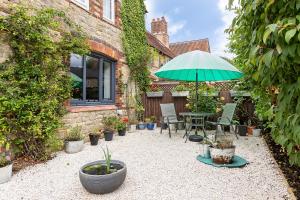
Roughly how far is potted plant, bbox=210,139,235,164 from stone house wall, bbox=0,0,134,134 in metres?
3.40

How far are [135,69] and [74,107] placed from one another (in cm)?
346

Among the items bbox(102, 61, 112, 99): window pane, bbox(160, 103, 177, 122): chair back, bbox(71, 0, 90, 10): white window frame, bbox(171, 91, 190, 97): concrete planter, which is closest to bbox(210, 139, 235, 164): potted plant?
bbox(160, 103, 177, 122): chair back

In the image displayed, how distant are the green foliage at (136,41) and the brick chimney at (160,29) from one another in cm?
847

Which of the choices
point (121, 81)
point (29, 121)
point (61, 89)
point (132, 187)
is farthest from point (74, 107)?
point (132, 187)

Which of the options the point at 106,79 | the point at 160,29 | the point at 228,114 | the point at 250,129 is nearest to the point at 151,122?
the point at 106,79

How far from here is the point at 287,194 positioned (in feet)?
8.95

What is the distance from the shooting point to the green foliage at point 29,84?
3861mm

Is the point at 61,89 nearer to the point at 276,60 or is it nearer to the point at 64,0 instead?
the point at 64,0

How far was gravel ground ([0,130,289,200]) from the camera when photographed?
111 inches

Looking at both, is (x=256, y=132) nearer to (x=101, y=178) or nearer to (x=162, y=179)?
(x=162, y=179)

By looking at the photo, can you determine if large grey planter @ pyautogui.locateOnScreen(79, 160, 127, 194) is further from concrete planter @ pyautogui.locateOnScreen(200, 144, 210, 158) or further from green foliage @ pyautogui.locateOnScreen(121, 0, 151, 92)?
green foliage @ pyautogui.locateOnScreen(121, 0, 151, 92)

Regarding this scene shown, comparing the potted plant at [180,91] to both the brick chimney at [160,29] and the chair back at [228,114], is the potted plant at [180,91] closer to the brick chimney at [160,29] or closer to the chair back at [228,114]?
the chair back at [228,114]

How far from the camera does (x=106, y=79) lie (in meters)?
7.40

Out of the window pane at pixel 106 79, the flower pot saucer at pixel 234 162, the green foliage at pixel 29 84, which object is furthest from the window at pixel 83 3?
the flower pot saucer at pixel 234 162
